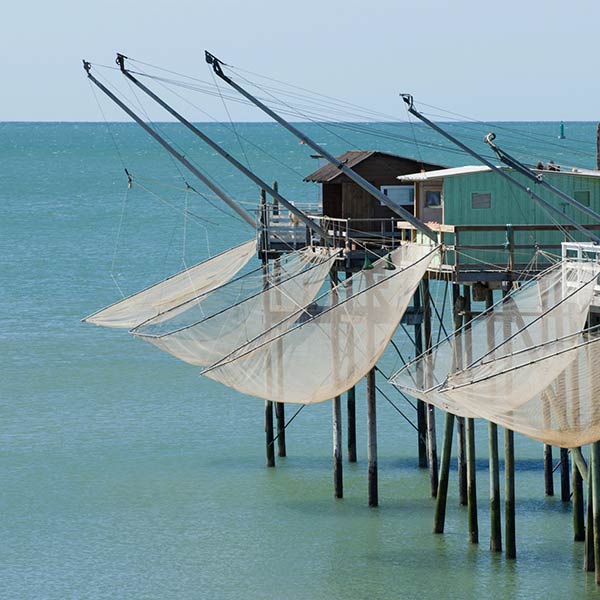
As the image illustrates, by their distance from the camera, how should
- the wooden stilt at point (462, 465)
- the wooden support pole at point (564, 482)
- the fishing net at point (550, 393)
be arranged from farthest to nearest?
the wooden support pole at point (564, 482) → the wooden stilt at point (462, 465) → the fishing net at point (550, 393)

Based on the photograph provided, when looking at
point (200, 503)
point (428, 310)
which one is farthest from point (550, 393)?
point (200, 503)

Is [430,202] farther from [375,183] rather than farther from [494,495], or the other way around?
[494,495]

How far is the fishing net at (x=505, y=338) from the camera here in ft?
84.5

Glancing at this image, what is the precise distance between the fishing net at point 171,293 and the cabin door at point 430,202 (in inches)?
228

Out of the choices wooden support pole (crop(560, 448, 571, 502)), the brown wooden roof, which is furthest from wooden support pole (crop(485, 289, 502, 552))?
the brown wooden roof

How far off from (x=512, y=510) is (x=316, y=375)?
4708 millimetres

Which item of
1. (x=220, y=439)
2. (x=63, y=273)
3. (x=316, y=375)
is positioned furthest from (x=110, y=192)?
(x=316, y=375)

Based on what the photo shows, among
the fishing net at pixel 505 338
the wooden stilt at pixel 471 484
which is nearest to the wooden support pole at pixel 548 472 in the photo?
the wooden stilt at pixel 471 484

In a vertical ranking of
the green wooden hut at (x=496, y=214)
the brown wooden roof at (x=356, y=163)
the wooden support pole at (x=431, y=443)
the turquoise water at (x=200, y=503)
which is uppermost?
the brown wooden roof at (x=356, y=163)

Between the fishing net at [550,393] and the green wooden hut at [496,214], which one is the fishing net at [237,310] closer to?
the green wooden hut at [496,214]

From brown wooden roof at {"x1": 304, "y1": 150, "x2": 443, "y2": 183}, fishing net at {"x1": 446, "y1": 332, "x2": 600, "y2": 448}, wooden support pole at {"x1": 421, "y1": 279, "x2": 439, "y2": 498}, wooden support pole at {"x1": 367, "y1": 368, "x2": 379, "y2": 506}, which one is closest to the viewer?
fishing net at {"x1": 446, "y1": 332, "x2": 600, "y2": 448}

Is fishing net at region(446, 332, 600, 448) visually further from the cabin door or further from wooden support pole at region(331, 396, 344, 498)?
the cabin door

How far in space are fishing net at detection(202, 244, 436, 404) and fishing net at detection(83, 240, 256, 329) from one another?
603 centimetres

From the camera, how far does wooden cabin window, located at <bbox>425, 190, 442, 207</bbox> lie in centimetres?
3434
